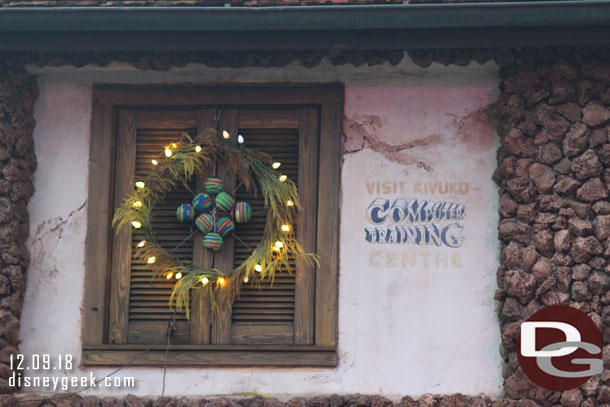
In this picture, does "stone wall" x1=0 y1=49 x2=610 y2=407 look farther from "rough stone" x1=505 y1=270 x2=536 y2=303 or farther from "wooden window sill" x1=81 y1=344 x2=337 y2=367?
"wooden window sill" x1=81 y1=344 x2=337 y2=367

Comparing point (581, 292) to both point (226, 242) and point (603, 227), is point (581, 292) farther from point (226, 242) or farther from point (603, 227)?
point (226, 242)

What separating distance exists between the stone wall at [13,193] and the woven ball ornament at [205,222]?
4.22 ft

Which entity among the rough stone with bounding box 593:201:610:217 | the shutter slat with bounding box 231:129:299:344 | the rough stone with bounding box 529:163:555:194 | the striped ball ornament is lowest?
the shutter slat with bounding box 231:129:299:344

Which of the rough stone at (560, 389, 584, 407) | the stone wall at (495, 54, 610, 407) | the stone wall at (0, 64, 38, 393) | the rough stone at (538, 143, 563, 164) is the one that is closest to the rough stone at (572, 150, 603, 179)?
the stone wall at (495, 54, 610, 407)

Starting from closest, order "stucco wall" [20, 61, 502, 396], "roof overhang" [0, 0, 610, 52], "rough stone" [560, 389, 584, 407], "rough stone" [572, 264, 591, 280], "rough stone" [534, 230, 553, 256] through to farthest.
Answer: "roof overhang" [0, 0, 610, 52] → "rough stone" [560, 389, 584, 407] → "rough stone" [572, 264, 591, 280] → "rough stone" [534, 230, 553, 256] → "stucco wall" [20, 61, 502, 396]

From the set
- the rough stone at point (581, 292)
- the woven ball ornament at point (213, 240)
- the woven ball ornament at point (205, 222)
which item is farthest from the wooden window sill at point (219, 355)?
the rough stone at point (581, 292)

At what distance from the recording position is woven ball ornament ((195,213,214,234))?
8.61 meters

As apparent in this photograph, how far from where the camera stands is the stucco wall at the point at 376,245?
332 inches

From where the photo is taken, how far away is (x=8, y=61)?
28.9 ft

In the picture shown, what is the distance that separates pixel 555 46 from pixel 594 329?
6.38 feet

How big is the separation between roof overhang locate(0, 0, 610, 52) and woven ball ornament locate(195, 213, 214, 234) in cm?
119

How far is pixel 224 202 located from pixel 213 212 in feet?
0.39

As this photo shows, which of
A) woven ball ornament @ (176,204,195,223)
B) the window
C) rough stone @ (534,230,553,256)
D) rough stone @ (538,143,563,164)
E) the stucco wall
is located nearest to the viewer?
rough stone @ (534,230,553,256)

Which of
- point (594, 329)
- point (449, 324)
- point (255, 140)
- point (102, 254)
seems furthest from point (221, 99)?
point (594, 329)
